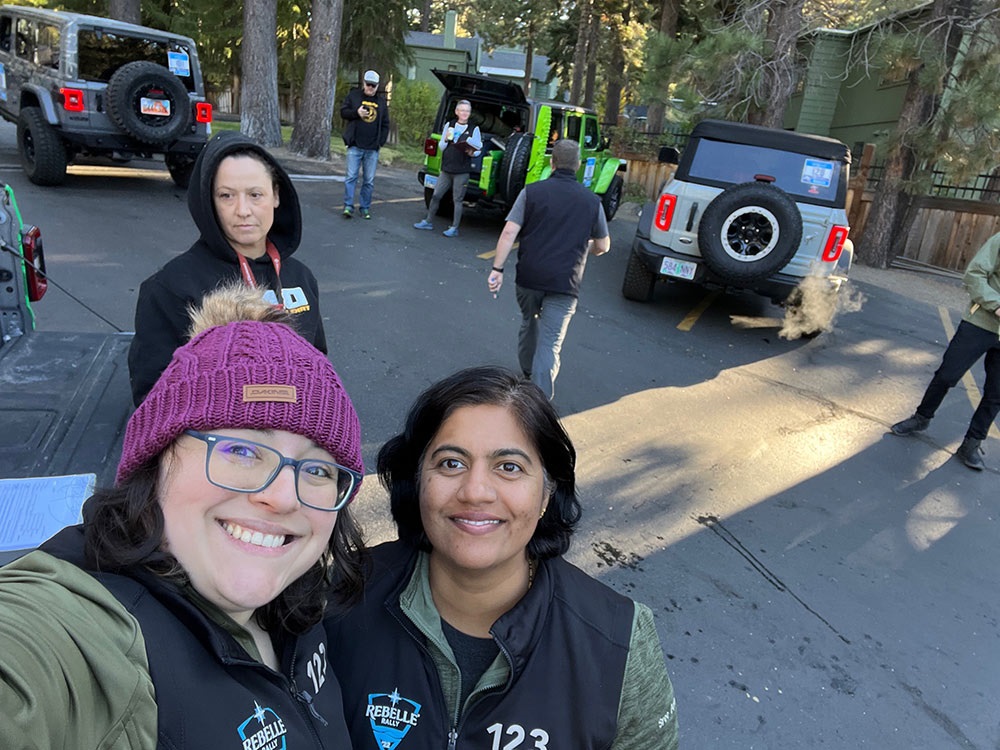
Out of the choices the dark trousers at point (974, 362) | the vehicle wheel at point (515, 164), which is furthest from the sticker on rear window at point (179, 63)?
the dark trousers at point (974, 362)

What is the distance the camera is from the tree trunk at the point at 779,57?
35.2ft

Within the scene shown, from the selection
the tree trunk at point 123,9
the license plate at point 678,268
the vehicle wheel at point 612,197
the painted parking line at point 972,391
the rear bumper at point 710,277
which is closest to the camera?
the painted parking line at point 972,391

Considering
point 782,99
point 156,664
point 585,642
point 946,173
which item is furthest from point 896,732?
point 782,99

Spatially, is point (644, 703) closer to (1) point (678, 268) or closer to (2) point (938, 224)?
(1) point (678, 268)

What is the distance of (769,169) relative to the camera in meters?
7.21

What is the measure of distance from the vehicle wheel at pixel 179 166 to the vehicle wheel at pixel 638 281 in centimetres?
644

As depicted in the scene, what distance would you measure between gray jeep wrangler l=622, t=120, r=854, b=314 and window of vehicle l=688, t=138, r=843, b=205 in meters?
0.01

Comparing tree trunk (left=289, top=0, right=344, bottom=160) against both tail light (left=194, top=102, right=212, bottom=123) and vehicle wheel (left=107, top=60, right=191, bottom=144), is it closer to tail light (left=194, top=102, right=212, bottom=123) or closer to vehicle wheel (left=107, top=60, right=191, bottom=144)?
tail light (left=194, top=102, right=212, bottom=123)

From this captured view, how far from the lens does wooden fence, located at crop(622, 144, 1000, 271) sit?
10882 millimetres

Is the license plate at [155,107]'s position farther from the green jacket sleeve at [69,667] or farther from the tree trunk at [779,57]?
the green jacket sleeve at [69,667]

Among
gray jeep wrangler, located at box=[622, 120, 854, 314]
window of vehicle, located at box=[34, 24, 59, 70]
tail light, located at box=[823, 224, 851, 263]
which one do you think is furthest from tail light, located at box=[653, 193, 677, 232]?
window of vehicle, located at box=[34, 24, 59, 70]

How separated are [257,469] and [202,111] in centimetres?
998

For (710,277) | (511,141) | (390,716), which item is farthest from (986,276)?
(511,141)

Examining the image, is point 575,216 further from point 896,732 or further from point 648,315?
point 896,732
